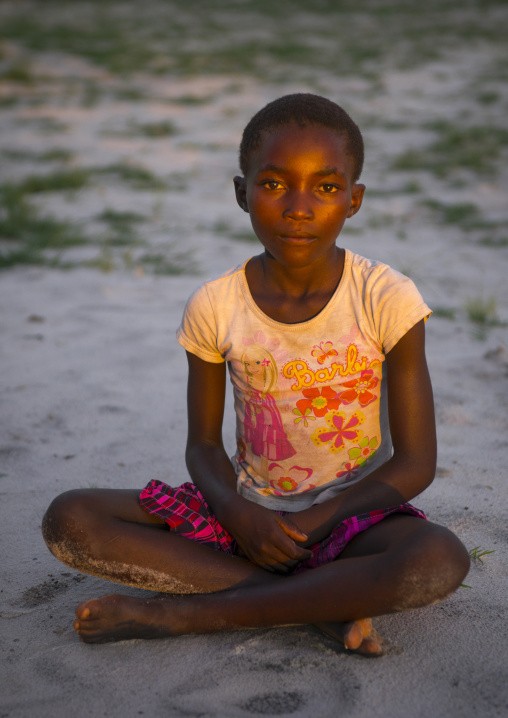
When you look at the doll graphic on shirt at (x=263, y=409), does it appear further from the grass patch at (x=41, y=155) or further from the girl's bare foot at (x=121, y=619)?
the grass patch at (x=41, y=155)

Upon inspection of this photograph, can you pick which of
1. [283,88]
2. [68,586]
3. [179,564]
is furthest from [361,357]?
[283,88]

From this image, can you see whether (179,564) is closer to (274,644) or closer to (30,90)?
(274,644)

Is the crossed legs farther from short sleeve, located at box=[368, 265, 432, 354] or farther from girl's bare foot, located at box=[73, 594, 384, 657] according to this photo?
short sleeve, located at box=[368, 265, 432, 354]

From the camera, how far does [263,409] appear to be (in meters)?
1.94

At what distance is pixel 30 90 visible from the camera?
973 centimetres

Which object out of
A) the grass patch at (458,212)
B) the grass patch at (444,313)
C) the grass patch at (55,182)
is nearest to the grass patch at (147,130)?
the grass patch at (55,182)

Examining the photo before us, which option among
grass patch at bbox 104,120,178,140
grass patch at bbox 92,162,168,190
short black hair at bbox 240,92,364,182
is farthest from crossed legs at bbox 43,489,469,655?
grass patch at bbox 104,120,178,140

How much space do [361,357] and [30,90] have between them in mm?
9156

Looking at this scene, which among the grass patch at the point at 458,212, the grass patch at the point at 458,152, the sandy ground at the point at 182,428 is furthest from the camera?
the grass patch at the point at 458,152

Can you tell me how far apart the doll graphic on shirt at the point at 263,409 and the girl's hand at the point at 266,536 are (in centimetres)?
19

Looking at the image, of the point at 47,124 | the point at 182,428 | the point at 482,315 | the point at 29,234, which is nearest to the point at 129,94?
the point at 47,124

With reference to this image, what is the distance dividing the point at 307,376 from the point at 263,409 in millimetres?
151

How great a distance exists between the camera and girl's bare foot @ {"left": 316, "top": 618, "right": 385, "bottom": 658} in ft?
5.18

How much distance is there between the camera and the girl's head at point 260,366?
1898mm
